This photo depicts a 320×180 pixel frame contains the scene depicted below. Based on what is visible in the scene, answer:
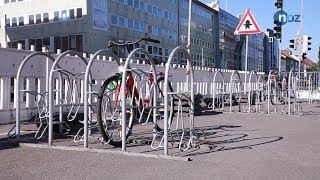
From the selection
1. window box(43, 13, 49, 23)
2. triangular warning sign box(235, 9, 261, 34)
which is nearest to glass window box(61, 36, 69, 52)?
window box(43, 13, 49, 23)

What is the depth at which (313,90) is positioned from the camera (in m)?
24.0

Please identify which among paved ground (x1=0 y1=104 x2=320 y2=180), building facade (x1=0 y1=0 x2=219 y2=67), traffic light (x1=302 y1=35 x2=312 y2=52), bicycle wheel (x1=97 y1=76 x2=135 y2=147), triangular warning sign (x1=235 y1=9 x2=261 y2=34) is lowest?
paved ground (x1=0 y1=104 x2=320 y2=180)

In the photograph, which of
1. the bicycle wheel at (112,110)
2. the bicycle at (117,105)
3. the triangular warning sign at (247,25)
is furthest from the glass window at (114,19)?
the bicycle wheel at (112,110)

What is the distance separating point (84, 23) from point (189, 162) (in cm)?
3934

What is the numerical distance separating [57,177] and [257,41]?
10761 cm

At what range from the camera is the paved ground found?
491 centimetres

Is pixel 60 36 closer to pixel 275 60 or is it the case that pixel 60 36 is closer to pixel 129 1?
pixel 129 1

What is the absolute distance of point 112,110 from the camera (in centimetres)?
716

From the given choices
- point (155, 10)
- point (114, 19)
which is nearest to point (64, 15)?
point (114, 19)

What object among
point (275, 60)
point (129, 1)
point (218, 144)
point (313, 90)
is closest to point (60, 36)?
point (129, 1)

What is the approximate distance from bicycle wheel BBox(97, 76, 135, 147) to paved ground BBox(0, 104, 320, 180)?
0.28 metres

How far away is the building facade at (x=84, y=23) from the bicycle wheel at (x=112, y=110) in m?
33.3

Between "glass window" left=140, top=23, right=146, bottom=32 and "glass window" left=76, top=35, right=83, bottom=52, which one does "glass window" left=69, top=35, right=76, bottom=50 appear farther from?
"glass window" left=140, top=23, right=146, bottom=32

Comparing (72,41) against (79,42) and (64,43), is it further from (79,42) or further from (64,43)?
(64,43)
